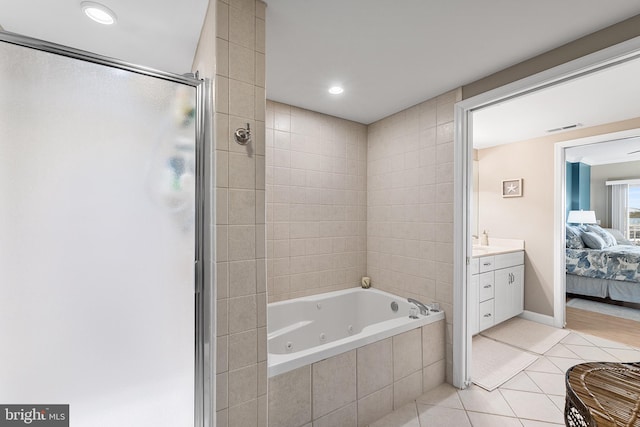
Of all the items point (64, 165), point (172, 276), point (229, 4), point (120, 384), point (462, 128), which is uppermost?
point (229, 4)

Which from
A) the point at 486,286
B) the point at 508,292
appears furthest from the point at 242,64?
the point at 508,292

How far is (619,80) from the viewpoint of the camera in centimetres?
208

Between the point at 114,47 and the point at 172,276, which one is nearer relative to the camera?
the point at 172,276

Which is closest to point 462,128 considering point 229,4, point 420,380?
point 229,4

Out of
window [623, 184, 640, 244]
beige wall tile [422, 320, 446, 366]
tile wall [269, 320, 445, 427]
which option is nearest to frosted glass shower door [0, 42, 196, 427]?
tile wall [269, 320, 445, 427]

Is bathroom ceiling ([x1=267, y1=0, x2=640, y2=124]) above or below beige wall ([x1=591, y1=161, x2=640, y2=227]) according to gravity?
above

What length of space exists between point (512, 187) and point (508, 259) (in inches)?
42.6

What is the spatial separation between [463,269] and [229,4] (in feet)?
7.34

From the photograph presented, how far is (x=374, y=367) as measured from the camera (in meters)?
1.80

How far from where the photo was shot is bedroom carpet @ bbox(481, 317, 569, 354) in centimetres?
278

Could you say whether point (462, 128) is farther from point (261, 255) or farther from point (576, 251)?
point (576, 251)

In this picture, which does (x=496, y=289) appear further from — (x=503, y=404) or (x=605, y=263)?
(x=605, y=263)

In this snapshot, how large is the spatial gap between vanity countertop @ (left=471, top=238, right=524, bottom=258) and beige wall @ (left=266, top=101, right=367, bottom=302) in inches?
59.7

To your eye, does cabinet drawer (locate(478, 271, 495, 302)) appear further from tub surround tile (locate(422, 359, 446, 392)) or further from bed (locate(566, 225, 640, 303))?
bed (locate(566, 225, 640, 303))
